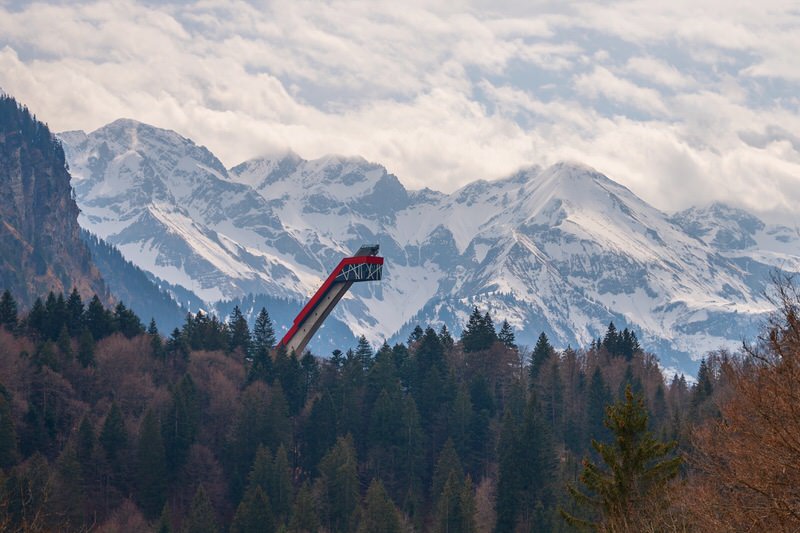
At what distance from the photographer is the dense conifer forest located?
104 metres

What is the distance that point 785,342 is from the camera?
36.5m

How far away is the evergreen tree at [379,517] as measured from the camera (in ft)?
333

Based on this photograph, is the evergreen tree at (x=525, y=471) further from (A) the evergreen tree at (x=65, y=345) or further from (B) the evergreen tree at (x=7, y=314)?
(B) the evergreen tree at (x=7, y=314)

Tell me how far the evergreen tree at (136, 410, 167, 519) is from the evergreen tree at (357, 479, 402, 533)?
18.2m

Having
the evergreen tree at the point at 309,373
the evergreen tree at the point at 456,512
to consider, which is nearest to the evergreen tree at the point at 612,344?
the evergreen tree at the point at 309,373

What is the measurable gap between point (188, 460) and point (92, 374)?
1267cm

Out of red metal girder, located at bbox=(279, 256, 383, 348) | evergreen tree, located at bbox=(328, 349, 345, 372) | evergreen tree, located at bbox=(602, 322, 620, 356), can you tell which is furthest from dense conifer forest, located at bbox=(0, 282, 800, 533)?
red metal girder, located at bbox=(279, 256, 383, 348)

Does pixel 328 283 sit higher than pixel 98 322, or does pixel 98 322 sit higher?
pixel 328 283

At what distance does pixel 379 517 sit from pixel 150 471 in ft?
68.9

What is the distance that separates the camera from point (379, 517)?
10194 centimetres

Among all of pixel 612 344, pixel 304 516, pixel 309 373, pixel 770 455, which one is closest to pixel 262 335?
pixel 309 373

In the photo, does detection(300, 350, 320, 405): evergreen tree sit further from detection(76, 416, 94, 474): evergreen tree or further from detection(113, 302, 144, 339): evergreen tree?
detection(76, 416, 94, 474): evergreen tree

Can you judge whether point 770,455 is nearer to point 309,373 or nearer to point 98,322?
point 309,373

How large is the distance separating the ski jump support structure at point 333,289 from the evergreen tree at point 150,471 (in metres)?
25.1
